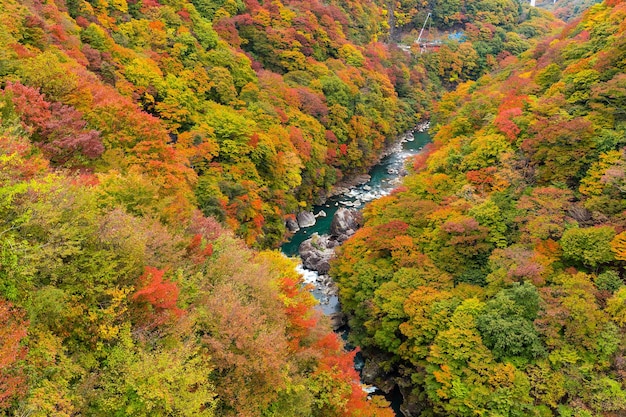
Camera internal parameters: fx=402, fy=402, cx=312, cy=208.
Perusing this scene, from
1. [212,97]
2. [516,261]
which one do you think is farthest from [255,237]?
[516,261]

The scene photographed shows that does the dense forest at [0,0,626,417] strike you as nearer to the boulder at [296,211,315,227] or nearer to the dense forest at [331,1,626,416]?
the dense forest at [331,1,626,416]

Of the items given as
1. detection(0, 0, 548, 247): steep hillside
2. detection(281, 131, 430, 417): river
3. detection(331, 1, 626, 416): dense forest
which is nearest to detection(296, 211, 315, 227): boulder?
detection(281, 131, 430, 417): river

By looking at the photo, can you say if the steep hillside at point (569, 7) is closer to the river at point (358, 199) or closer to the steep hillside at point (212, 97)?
the steep hillside at point (212, 97)

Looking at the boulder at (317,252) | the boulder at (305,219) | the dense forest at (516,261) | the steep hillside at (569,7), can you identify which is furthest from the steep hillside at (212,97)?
the steep hillside at (569,7)

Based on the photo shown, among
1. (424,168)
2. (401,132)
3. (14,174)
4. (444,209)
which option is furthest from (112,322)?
(401,132)

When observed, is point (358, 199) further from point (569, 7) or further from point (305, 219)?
point (569, 7)

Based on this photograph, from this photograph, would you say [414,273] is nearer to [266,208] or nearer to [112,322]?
[266,208]
